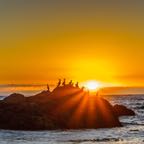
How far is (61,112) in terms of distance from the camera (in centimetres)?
5850

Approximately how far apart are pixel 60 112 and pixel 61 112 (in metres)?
0.14

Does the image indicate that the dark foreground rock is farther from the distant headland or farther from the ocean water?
the ocean water

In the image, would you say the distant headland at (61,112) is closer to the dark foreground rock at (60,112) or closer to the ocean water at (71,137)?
the dark foreground rock at (60,112)

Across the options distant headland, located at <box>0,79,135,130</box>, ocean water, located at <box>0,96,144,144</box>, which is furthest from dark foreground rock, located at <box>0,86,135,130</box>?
ocean water, located at <box>0,96,144,144</box>

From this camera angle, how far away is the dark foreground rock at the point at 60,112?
5497 centimetres

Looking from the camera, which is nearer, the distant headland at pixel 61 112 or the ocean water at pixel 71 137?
the ocean water at pixel 71 137

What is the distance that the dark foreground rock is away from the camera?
5497 centimetres

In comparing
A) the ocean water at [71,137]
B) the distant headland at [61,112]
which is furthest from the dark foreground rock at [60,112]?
the ocean water at [71,137]

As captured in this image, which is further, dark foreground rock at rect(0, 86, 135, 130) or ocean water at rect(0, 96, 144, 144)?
dark foreground rock at rect(0, 86, 135, 130)

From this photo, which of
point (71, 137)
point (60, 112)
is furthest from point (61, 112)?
point (71, 137)

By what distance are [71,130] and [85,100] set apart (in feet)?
30.1

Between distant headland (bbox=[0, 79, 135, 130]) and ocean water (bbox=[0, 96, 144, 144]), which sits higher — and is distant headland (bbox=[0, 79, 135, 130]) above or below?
above

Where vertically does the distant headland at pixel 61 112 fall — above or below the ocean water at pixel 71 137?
→ above

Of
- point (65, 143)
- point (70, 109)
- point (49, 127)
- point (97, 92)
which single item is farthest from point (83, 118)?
point (65, 143)
